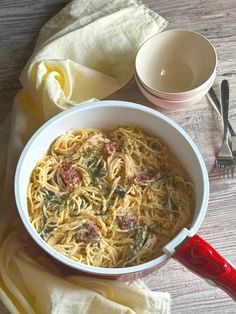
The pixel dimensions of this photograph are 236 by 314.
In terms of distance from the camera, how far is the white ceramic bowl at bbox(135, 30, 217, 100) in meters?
1.08

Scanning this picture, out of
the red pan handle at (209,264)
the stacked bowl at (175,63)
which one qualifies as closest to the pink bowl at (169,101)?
the stacked bowl at (175,63)

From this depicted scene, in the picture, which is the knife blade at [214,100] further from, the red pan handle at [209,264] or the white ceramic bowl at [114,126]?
the red pan handle at [209,264]

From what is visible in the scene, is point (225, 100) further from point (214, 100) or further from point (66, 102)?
point (66, 102)

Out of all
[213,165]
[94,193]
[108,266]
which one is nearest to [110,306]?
[108,266]

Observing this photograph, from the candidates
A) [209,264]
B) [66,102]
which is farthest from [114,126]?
[209,264]

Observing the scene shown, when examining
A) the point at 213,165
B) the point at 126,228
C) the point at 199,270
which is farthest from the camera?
the point at 213,165

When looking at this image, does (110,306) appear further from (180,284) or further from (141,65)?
(141,65)

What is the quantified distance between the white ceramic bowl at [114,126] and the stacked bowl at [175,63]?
75 millimetres

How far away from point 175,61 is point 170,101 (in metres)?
0.12

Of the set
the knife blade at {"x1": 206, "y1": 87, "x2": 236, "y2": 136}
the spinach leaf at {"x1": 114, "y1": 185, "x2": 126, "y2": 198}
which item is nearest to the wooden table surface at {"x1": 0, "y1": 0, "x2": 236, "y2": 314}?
the knife blade at {"x1": 206, "y1": 87, "x2": 236, "y2": 136}

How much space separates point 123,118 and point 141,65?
13cm

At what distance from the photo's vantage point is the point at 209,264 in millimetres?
818

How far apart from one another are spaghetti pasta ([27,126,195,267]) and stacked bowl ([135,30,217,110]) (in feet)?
0.37

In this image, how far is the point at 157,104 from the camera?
1.06 metres
